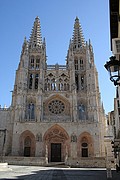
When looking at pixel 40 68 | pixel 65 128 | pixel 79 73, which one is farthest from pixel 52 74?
pixel 65 128

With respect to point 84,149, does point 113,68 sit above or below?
above

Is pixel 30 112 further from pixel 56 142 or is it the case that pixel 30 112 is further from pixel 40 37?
pixel 40 37

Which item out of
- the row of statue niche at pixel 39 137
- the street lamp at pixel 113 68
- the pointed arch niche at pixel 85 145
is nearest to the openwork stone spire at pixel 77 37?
the pointed arch niche at pixel 85 145

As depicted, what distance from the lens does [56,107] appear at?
1389 inches

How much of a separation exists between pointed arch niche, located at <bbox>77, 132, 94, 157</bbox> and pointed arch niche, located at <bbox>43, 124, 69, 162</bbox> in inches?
85.1

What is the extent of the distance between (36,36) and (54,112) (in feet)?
59.9

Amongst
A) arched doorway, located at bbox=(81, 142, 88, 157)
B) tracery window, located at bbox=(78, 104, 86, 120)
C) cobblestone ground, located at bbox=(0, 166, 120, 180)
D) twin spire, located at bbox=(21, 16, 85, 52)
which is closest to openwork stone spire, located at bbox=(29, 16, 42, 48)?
twin spire, located at bbox=(21, 16, 85, 52)

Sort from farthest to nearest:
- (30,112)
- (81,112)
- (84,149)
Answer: (81,112) → (30,112) → (84,149)

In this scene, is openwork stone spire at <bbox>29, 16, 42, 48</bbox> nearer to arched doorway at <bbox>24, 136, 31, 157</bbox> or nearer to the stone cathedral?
the stone cathedral

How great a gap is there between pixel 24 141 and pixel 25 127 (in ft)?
7.98

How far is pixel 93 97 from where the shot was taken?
34.6m

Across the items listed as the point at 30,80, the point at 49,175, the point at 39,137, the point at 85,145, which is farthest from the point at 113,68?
the point at 30,80

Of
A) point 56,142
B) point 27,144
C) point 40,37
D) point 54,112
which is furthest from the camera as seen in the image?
point 40,37

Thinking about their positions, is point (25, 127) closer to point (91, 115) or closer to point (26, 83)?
point (26, 83)
